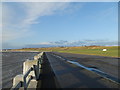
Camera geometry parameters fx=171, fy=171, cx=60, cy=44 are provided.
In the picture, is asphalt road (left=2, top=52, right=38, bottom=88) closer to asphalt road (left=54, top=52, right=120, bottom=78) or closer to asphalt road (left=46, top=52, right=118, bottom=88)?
asphalt road (left=46, top=52, right=118, bottom=88)

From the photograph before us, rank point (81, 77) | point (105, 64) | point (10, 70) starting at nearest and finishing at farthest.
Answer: point (81, 77) < point (105, 64) < point (10, 70)

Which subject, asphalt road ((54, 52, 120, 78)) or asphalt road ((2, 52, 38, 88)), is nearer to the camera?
asphalt road ((54, 52, 120, 78))

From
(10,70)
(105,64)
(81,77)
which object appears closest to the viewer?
Answer: (81,77)

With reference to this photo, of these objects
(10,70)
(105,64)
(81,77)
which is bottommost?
(10,70)

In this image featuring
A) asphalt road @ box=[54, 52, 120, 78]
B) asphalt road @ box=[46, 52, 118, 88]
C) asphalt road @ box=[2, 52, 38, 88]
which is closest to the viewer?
asphalt road @ box=[46, 52, 118, 88]

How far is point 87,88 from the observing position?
8117 mm

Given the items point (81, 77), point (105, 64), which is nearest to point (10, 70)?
point (105, 64)

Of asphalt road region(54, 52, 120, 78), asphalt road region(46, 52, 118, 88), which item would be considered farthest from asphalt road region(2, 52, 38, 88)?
asphalt road region(54, 52, 120, 78)

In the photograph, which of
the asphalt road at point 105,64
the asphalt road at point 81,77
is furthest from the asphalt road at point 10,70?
the asphalt road at point 105,64

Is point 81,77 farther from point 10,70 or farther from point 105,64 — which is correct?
point 10,70

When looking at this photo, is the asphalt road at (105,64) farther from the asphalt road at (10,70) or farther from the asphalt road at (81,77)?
the asphalt road at (10,70)

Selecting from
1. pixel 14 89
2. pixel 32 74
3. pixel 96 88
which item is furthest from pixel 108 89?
pixel 14 89

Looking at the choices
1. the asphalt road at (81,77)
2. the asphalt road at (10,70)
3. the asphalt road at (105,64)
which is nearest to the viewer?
the asphalt road at (81,77)

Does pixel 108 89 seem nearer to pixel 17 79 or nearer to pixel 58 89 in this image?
pixel 58 89
